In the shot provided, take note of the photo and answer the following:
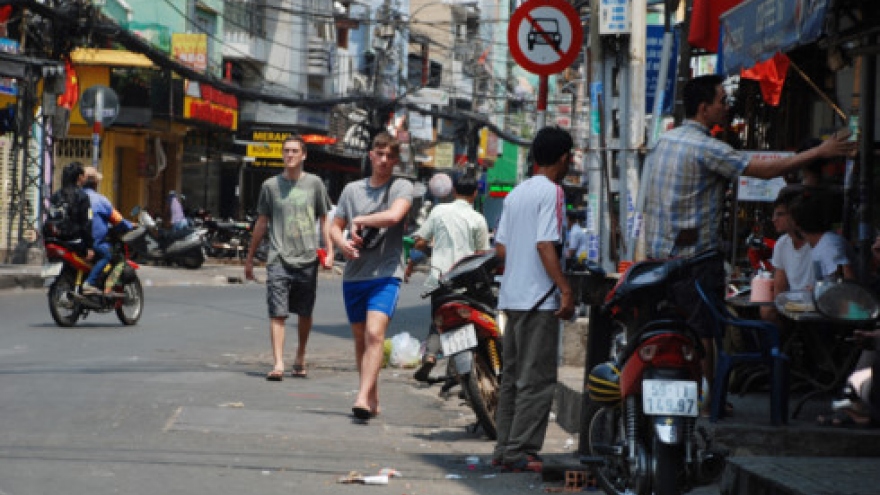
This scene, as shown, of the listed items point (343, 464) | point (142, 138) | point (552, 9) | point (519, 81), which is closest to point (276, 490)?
point (343, 464)

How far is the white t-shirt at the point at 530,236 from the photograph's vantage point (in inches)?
308

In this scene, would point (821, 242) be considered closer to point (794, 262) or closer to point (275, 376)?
point (794, 262)

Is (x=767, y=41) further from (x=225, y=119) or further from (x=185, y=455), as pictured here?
(x=225, y=119)

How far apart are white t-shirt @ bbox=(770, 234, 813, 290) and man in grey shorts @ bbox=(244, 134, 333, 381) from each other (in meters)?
4.30

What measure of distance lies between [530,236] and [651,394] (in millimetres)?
1879

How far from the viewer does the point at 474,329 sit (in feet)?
30.1

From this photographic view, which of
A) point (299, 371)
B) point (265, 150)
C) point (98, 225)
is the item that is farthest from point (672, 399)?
point (265, 150)

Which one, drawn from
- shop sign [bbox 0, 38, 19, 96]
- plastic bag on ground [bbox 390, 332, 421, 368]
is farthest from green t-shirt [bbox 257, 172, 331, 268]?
shop sign [bbox 0, 38, 19, 96]

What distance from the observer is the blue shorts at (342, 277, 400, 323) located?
10.2m

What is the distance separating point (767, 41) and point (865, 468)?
349 cm

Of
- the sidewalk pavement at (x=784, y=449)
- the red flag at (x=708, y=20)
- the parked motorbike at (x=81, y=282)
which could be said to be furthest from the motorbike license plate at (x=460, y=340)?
the parked motorbike at (x=81, y=282)

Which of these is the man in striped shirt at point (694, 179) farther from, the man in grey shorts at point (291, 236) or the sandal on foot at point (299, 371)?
the sandal on foot at point (299, 371)

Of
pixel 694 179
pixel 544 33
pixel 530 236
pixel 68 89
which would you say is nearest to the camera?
pixel 694 179

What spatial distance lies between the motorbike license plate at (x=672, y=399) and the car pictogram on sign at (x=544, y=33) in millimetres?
7514
